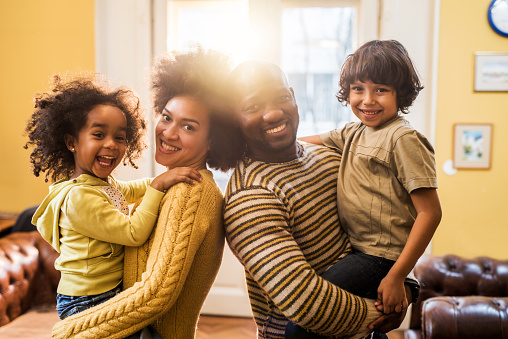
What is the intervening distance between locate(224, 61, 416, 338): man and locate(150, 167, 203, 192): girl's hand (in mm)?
116

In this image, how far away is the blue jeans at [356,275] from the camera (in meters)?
1.28

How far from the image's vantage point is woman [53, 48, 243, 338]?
119cm

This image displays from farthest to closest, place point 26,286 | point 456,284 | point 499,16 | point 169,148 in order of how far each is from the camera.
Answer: point 499,16, point 456,284, point 26,286, point 169,148

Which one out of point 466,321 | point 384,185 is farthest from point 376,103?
point 466,321

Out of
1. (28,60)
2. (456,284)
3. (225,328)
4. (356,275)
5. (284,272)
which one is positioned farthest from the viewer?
(28,60)

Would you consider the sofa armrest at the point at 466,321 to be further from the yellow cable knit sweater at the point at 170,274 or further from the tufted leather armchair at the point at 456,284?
the yellow cable knit sweater at the point at 170,274

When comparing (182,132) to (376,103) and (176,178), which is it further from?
(376,103)

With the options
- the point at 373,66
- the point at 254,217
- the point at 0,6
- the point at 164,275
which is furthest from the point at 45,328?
the point at 0,6

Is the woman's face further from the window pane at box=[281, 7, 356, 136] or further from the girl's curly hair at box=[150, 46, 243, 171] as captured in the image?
the window pane at box=[281, 7, 356, 136]

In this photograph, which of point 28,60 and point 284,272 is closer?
point 284,272

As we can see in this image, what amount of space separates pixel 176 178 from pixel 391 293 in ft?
2.31

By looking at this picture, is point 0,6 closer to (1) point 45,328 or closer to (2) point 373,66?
(1) point 45,328

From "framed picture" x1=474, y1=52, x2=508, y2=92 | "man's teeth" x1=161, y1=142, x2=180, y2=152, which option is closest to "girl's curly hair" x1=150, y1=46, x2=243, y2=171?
"man's teeth" x1=161, y1=142, x2=180, y2=152

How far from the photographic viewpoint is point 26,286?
254 centimetres
